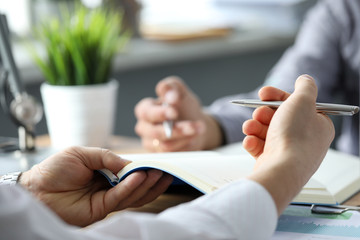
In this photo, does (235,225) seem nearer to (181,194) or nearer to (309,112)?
(309,112)

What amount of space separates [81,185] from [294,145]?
0.25m

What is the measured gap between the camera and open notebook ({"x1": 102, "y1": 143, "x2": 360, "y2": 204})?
560mm

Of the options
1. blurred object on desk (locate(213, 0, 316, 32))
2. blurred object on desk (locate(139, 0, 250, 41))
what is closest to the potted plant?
blurred object on desk (locate(139, 0, 250, 41))

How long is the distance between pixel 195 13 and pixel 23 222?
227 centimetres

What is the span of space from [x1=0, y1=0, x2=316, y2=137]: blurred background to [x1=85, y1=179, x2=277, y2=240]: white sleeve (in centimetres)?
119

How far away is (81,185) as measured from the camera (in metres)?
0.58

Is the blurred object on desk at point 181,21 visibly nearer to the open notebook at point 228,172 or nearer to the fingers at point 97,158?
the open notebook at point 228,172

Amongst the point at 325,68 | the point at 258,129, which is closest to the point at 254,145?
the point at 258,129

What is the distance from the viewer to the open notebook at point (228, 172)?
0.56m

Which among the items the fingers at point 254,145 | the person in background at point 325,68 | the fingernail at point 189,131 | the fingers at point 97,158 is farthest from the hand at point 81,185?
the person in background at point 325,68

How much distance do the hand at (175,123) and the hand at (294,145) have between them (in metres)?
0.39

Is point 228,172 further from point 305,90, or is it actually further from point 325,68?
point 325,68

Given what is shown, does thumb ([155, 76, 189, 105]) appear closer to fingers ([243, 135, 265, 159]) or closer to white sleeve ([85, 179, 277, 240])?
fingers ([243, 135, 265, 159])

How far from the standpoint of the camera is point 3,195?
0.33m
